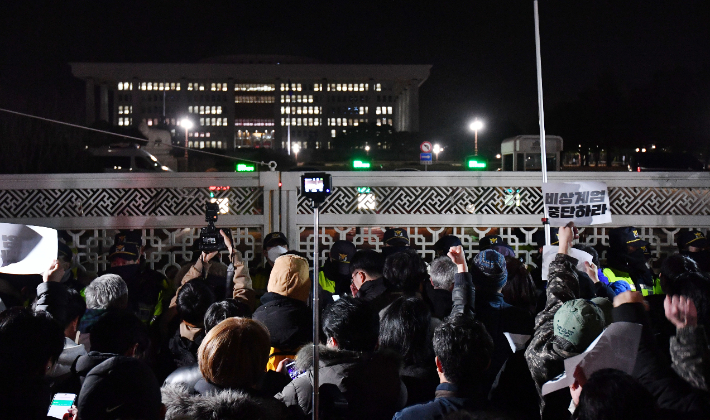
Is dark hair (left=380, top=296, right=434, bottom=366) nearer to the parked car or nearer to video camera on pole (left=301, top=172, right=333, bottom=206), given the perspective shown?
video camera on pole (left=301, top=172, right=333, bottom=206)

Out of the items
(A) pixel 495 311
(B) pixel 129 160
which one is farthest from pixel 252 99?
(A) pixel 495 311

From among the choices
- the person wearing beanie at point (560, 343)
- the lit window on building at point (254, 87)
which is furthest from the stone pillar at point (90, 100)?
the person wearing beanie at point (560, 343)

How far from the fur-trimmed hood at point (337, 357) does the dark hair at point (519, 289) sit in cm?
223

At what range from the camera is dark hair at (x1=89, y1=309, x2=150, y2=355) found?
2963 millimetres

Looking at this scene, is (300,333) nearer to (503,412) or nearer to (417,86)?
(503,412)

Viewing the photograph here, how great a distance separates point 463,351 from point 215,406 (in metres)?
1.12

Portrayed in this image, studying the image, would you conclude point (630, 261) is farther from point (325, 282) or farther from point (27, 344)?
point (27, 344)

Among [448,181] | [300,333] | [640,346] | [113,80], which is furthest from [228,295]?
[113,80]

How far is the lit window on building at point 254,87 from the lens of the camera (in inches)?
3708

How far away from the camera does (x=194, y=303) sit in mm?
3732

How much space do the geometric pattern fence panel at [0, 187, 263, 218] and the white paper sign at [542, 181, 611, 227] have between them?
12.7 ft

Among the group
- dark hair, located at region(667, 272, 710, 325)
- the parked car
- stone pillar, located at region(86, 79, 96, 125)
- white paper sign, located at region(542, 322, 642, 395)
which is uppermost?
stone pillar, located at region(86, 79, 96, 125)

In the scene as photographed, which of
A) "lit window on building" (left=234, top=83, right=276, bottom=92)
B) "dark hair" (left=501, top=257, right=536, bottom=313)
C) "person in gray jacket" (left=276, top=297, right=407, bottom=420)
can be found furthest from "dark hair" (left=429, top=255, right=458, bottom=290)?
"lit window on building" (left=234, top=83, right=276, bottom=92)

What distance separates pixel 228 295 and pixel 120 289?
1307mm
